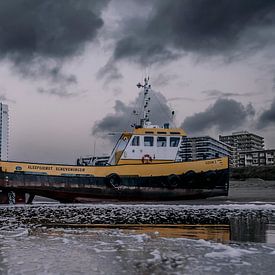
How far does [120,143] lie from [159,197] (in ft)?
16.4

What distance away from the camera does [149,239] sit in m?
8.49

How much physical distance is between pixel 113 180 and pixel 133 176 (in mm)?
1300

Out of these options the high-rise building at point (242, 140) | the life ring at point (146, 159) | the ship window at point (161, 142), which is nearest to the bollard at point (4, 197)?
the life ring at point (146, 159)

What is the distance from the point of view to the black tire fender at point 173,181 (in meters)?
26.1

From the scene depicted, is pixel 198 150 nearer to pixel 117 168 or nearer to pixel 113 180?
pixel 117 168

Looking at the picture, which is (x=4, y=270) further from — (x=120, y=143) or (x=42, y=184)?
(x=120, y=143)

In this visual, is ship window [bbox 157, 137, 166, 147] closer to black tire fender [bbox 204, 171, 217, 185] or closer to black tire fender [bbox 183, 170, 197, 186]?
black tire fender [bbox 183, 170, 197, 186]

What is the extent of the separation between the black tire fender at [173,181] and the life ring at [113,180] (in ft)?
10.7

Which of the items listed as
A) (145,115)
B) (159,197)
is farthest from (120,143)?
(159,197)

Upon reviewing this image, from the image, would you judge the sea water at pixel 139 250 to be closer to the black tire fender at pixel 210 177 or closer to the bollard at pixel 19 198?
the bollard at pixel 19 198

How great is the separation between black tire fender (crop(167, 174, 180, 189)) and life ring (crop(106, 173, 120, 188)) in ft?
10.7

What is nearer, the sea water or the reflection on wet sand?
the sea water

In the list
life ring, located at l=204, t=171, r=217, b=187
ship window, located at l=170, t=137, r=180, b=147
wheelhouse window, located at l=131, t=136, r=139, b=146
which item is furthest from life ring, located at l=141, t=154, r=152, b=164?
life ring, located at l=204, t=171, r=217, b=187

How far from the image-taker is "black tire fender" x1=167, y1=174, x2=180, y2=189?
26125mm
